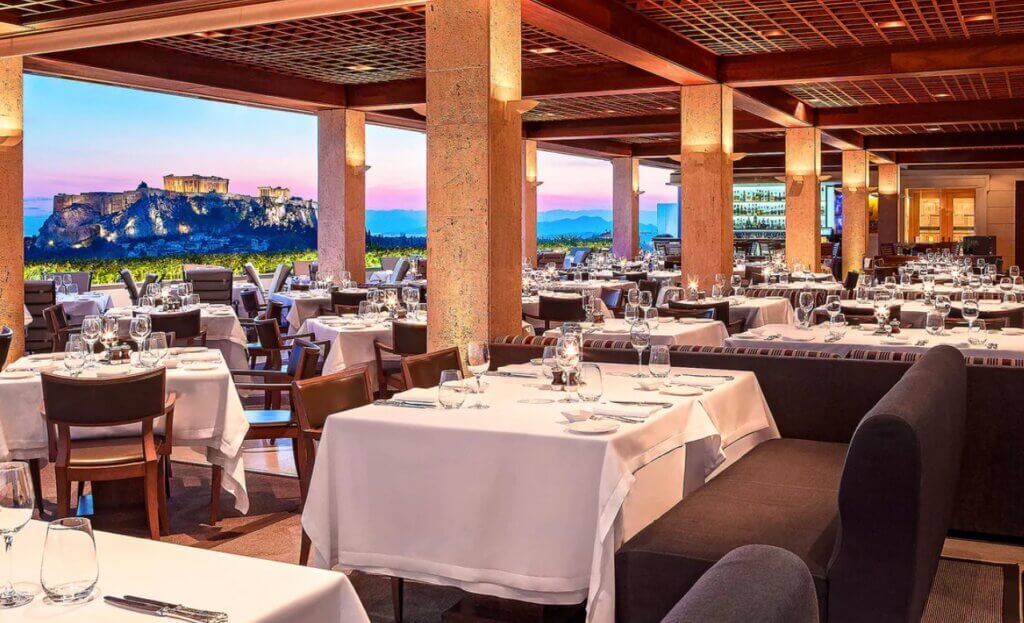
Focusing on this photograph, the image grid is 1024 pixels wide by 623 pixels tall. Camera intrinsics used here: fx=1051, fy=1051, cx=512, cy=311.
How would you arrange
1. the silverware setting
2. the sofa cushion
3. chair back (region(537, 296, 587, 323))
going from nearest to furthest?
the silverware setting → the sofa cushion → chair back (region(537, 296, 587, 323))

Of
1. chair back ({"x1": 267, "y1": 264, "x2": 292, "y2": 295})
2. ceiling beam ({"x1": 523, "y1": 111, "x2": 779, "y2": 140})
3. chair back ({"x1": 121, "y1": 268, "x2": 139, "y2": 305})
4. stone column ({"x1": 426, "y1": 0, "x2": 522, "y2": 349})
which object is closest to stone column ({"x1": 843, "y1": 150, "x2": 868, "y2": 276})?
ceiling beam ({"x1": 523, "y1": 111, "x2": 779, "y2": 140})

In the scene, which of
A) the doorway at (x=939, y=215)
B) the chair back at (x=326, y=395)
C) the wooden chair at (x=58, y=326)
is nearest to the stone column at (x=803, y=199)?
the wooden chair at (x=58, y=326)

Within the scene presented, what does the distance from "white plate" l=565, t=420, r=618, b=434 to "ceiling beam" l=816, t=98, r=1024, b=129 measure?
14.9m

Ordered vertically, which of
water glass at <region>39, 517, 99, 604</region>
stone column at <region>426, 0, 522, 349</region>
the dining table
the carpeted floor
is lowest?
the carpeted floor

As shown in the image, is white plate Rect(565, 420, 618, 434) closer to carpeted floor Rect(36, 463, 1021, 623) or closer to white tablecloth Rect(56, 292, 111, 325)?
carpeted floor Rect(36, 463, 1021, 623)

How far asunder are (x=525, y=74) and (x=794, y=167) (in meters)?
5.71

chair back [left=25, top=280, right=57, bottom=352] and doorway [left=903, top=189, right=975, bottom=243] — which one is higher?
doorway [left=903, top=189, right=975, bottom=243]

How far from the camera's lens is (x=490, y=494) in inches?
134

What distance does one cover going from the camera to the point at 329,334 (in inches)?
308

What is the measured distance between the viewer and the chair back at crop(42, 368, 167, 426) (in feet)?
14.9

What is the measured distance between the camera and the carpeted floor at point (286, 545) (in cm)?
393

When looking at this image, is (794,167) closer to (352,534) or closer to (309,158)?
(309,158)

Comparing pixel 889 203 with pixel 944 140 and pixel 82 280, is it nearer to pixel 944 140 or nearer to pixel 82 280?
pixel 944 140

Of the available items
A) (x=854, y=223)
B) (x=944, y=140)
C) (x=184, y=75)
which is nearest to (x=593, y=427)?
(x=184, y=75)
